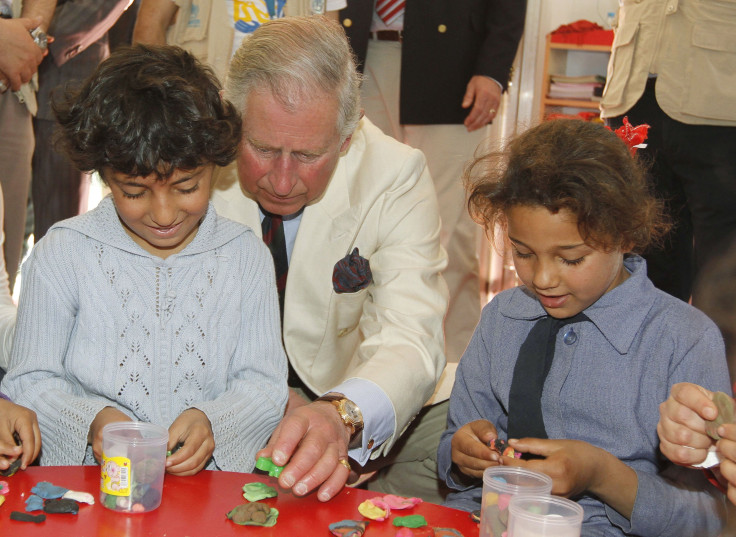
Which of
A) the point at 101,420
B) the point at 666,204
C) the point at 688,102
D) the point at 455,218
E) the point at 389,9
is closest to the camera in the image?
the point at 101,420

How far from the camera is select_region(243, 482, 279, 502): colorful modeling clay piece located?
1.41m

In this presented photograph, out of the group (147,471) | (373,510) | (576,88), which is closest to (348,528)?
(373,510)

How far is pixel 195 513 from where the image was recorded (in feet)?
4.43

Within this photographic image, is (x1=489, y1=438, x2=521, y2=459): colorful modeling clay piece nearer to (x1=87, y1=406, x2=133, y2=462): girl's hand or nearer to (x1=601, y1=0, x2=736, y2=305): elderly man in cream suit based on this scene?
(x1=87, y1=406, x2=133, y2=462): girl's hand

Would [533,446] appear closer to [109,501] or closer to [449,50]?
[109,501]

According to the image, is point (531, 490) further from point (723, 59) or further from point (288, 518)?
point (723, 59)

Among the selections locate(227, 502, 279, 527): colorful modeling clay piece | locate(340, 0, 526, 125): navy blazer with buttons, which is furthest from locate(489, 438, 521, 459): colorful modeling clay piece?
locate(340, 0, 526, 125): navy blazer with buttons

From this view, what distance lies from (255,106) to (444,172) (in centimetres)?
174

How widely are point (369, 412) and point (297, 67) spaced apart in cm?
83

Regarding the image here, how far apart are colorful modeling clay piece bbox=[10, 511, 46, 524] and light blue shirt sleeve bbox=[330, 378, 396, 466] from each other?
0.74 meters

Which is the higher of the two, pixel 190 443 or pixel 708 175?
pixel 708 175

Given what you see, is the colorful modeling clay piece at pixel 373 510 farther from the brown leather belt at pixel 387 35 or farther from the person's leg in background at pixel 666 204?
the brown leather belt at pixel 387 35

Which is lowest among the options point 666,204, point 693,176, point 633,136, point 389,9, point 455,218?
point 455,218

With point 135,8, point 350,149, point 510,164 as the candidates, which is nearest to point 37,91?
point 135,8
